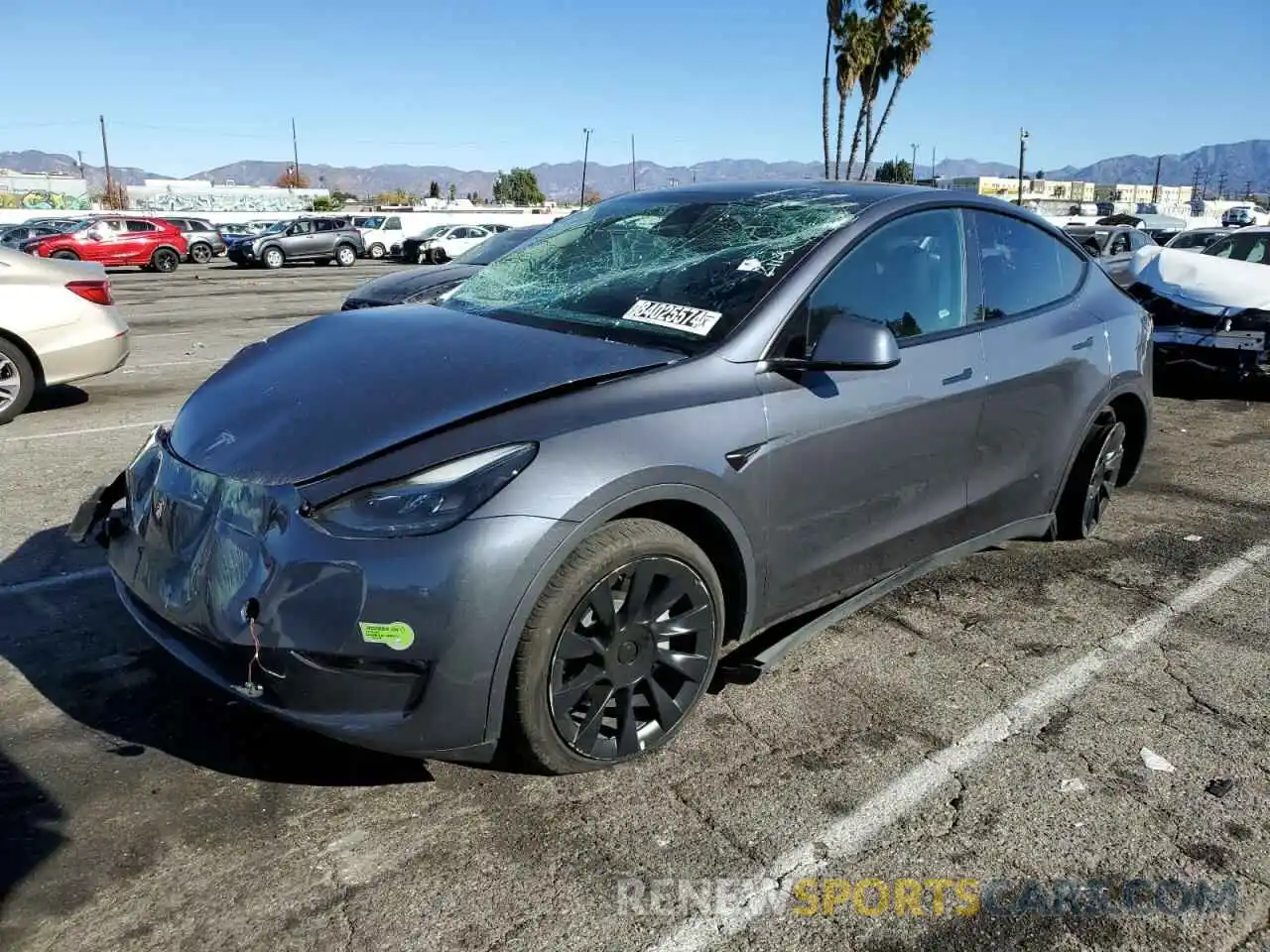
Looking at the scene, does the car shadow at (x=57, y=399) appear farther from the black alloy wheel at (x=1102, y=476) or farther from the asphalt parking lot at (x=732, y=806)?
the black alloy wheel at (x=1102, y=476)

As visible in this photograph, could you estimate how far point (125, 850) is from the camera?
8.37 feet

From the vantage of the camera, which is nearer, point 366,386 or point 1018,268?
point 366,386

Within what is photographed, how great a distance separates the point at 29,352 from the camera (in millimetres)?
7309

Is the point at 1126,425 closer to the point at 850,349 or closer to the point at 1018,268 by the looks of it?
the point at 1018,268

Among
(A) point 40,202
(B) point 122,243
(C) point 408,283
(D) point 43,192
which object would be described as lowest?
(C) point 408,283

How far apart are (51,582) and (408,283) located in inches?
225

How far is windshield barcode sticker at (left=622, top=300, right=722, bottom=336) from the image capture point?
3.17 m

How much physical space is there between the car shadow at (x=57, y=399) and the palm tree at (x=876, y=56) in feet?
114

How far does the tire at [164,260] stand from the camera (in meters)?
29.9

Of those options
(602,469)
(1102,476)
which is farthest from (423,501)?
(1102,476)

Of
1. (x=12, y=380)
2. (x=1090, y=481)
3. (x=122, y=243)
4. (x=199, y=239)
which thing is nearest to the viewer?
(x=1090, y=481)

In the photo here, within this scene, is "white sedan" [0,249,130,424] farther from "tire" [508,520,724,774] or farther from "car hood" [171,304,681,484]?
"tire" [508,520,724,774]

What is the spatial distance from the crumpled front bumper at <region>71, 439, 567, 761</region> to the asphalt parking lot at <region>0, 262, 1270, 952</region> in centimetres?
36

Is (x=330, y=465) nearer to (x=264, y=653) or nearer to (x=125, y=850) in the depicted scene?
(x=264, y=653)
